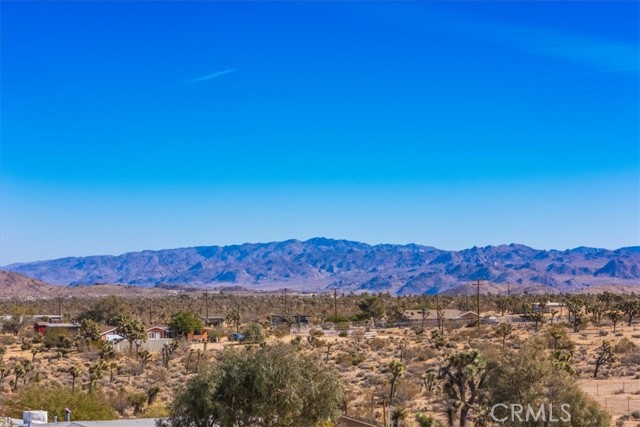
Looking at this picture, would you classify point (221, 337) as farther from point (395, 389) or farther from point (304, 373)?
point (304, 373)

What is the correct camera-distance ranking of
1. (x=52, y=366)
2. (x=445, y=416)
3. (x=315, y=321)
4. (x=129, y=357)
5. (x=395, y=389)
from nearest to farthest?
(x=445, y=416) < (x=395, y=389) < (x=52, y=366) < (x=129, y=357) < (x=315, y=321)

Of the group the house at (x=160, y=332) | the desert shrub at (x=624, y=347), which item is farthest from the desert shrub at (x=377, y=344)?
the house at (x=160, y=332)

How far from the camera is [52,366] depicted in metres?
58.8

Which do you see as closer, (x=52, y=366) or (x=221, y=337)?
(x=52, y=366)

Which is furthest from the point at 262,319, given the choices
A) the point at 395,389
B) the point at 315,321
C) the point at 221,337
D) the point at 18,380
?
the point at 395,389

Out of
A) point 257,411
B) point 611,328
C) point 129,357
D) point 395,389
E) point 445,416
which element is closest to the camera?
point 257,411

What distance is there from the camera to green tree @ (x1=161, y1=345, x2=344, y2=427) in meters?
27.5

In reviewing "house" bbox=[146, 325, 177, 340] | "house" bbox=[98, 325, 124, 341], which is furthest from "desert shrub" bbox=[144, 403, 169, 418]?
"house" bbox=[146, 325, 177, 340]

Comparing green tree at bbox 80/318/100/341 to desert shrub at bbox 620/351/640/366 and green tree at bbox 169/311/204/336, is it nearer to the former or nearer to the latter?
green tree at bbox 169/311/204/336

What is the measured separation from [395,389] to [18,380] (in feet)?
75.4

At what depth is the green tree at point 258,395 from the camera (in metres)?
27.5

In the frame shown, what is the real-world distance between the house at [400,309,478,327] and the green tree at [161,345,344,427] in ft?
213

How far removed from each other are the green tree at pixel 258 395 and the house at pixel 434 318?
64886 mm

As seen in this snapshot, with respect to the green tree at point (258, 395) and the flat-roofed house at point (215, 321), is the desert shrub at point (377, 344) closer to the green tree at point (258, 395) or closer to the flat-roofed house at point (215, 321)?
the flat-roofed house at point (215, 321)
